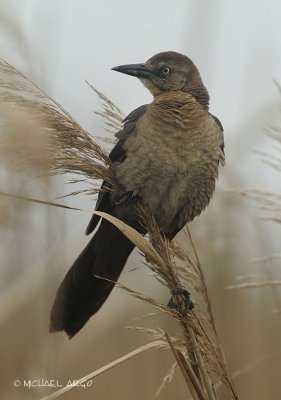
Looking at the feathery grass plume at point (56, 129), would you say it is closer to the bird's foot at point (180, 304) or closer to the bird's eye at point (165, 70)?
the bird's foot at point (180, 304)

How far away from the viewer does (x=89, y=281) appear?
10.1 ft

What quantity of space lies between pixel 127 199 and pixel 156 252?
0.98m

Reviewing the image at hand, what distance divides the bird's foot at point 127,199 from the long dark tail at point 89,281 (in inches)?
8.0

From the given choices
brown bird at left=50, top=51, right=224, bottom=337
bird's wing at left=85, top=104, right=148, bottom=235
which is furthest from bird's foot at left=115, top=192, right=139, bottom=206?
bird's wing at left=85, top=104, right=148, bottom=235

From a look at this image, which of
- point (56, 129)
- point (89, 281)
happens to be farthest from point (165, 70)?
point (56, 129)

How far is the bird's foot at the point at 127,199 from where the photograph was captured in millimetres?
3023

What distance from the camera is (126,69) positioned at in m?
3.63

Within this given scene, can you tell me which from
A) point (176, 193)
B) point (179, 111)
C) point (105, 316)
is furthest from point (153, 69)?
point (105, 316)

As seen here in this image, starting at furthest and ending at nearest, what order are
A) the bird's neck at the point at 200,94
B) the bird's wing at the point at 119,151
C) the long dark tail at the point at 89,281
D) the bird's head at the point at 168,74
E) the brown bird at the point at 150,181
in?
the bird's head at the point at 168,74 → the bird's neck at the point at 200,94 → the bird's wing at the point at 119,151 → the brown bird at the point at 150,181 → the long dark tail at the point at 89,281

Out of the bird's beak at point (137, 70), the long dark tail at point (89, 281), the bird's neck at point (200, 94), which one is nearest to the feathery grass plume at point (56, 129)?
the long dark tail at point (89, 281)

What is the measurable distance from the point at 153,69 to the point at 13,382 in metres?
1.76

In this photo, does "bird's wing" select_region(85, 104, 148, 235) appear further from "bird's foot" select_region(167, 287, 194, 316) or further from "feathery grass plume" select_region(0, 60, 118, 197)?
"bird's foot" select_region(167, 287, 194, 316)

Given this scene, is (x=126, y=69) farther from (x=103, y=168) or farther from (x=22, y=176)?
(x=22, y=176)

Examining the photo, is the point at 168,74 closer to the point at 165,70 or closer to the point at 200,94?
the point at 165,70
